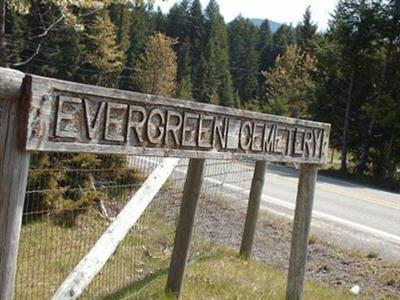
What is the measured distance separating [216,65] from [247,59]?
1528 cm

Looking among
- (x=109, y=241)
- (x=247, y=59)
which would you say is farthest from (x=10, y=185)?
(x=247, y=59)

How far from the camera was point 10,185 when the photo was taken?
258 cm

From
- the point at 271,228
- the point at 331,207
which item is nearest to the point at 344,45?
the point at 331,207

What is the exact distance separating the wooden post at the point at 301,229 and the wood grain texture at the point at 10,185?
10.5ft

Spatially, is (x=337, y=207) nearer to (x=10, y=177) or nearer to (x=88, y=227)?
(x=88, y=227)

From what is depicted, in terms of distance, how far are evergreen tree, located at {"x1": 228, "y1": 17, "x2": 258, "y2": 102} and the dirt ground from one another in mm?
78440

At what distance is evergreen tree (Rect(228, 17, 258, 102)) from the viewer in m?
91.0

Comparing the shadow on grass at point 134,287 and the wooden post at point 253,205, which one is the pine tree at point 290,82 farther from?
the shadow on grass at point 134,287

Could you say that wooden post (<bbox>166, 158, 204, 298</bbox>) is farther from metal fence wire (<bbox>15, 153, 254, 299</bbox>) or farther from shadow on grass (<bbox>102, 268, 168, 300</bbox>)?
metal fence wire (<bbox>15, 153, 254, 299</bbox>)

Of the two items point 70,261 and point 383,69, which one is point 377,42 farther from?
point 70,261

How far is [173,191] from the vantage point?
735cm

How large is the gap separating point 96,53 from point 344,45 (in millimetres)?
33149

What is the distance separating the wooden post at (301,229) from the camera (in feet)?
17.4

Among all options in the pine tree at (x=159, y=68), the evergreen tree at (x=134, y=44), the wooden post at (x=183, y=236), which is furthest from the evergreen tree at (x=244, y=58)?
the wooden post at (x=183, y=236)
